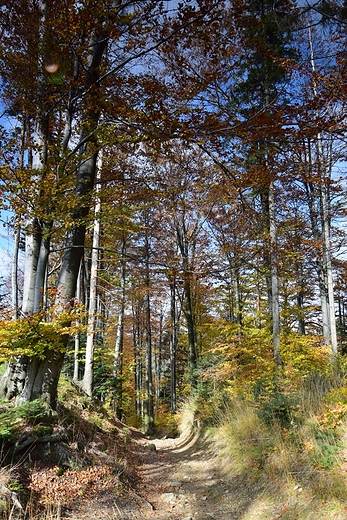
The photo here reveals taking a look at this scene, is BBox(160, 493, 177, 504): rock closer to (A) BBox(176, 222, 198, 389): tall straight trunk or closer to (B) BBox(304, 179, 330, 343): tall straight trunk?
(A) BBox(176, 222, 198, 389): tall straight trunk

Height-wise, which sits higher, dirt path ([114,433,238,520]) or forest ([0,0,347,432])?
forest ([0,0,347,432])

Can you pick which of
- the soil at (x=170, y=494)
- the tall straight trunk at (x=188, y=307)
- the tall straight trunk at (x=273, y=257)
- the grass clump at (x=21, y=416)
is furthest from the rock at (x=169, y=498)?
the tall straight trunk at (x=188, y=307)

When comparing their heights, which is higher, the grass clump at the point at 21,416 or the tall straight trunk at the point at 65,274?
the tall straight trunk at the point at 65,274

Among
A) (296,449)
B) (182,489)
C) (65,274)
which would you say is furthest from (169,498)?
(65,274)

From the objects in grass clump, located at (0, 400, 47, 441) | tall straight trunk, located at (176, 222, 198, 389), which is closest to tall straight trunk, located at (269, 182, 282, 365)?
tall straight trunk, located at (176, 222, 198, 389)

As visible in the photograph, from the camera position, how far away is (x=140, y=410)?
2211 centimetres

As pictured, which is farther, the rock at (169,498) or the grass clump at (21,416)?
the rock at (169,498)

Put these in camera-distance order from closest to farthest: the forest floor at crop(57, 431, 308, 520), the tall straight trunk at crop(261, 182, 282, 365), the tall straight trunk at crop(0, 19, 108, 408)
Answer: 1. the forest floor at crop(57, 431, 308, 520)
2. the tall straight trunk at crop(0, 19, 108, 408)
3. the tall straight trunk at crop(261, 182, 282, 365)

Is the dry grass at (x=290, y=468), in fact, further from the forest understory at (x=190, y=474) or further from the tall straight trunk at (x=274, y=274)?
the tall straight trunk at (x=274, y=274)

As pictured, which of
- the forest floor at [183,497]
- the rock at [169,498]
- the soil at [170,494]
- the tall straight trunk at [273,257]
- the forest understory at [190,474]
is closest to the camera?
the forest understory at [190,474]

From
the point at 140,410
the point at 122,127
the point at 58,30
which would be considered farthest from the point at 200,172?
the point at 140,410

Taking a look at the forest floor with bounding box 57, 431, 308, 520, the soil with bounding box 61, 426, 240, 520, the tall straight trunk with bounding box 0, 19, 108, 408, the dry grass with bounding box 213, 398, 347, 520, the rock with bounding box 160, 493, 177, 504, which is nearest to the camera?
the dry grass with bounding box 213, 398, 347, 520

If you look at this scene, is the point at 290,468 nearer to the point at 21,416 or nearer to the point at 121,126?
the point at 21,416

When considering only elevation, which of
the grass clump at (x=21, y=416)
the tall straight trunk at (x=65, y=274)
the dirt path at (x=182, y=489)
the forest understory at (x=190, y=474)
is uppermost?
the tall straight trunk at (x=65, y=274)
